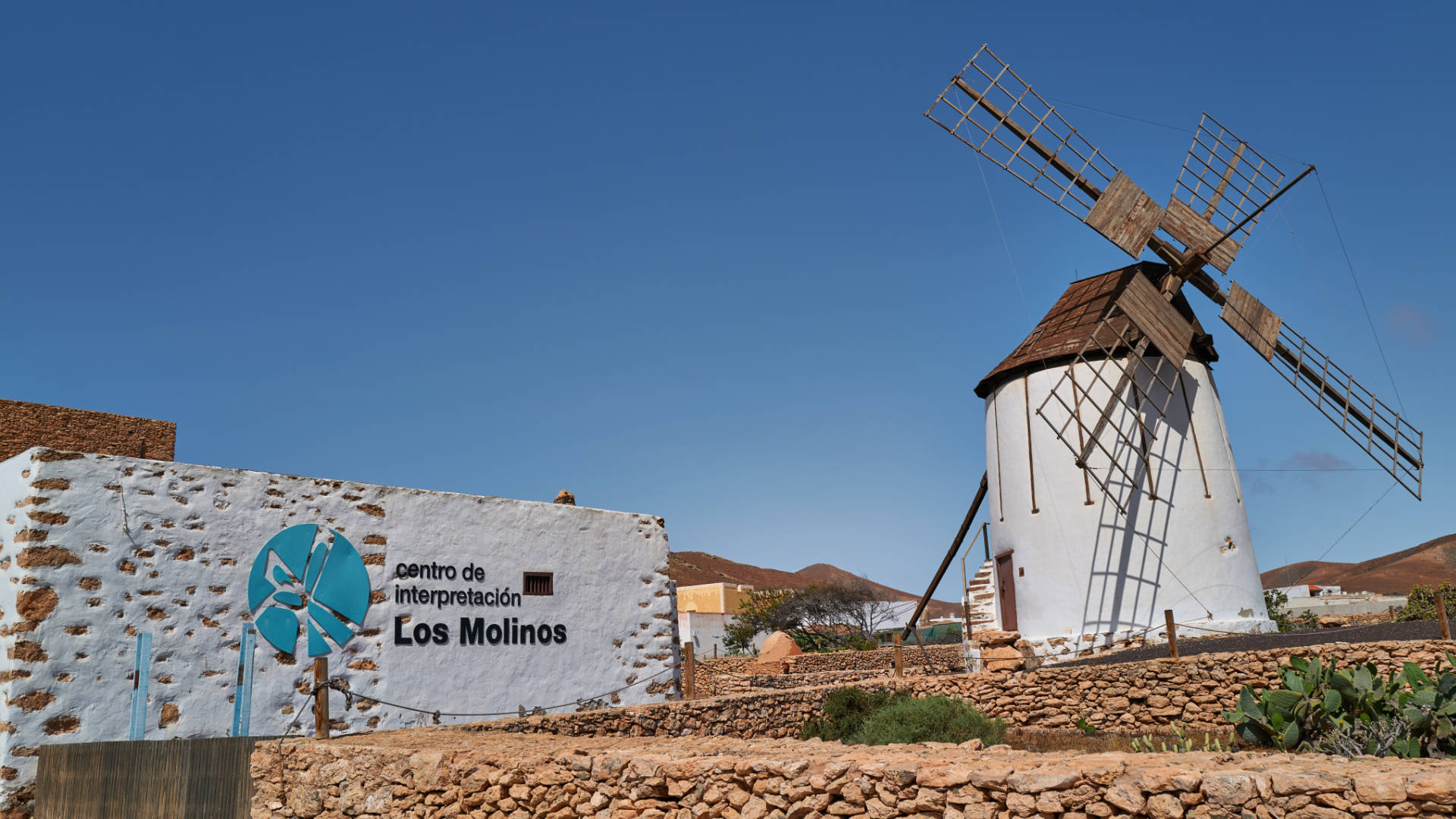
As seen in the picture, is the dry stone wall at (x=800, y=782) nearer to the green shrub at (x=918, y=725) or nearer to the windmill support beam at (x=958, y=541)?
the green shrub at (x=918, y=725)

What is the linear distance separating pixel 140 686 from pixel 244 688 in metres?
0.92

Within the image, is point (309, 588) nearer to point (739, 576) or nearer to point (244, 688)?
point (244, 688)

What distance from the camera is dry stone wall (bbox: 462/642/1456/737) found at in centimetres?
1110

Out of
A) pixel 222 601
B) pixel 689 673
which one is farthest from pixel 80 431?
pixel 689 673

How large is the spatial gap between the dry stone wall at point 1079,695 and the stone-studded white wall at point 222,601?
2.09 meters

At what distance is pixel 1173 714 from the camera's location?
1278 centimetres

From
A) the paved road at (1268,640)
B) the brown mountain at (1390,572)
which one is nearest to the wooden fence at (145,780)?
the paved road at (1268,640)

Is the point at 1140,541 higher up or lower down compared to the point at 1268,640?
higher up

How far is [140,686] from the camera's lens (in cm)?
895

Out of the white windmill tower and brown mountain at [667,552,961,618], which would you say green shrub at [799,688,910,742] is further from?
brown mountain at [667,552,961,618]

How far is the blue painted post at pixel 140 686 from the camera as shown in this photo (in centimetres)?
885

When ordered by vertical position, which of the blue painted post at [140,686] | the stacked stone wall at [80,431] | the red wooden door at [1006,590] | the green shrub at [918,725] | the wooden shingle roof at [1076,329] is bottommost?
the green shrub at [918,725]

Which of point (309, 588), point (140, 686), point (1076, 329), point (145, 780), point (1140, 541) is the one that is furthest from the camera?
point (1076, 329)

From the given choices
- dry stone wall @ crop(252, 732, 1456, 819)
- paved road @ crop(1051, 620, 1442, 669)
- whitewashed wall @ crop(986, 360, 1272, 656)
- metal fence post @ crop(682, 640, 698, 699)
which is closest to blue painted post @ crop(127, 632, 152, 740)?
dry stone wall @ crop(252, 732, 1456, 819)
